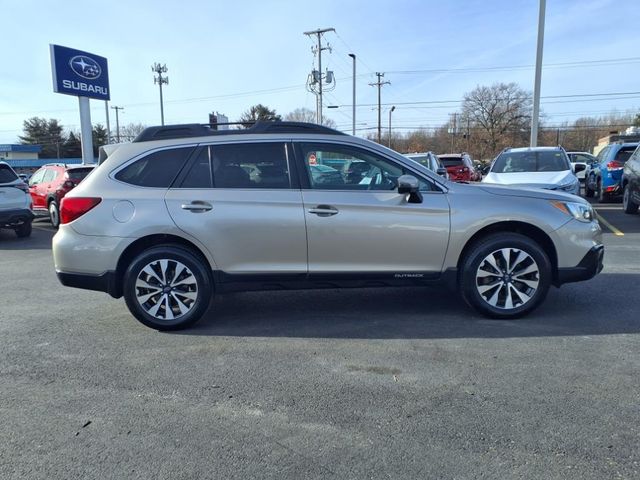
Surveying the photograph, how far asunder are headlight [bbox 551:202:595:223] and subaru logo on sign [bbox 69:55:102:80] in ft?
62.2

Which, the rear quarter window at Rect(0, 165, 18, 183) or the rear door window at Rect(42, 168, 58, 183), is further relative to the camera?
the rear door window at Rect(42, 168, 58, 183)

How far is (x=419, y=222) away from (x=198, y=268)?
2077mm

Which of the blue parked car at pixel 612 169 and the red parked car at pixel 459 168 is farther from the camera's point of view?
the red parked car at pixel 459 168

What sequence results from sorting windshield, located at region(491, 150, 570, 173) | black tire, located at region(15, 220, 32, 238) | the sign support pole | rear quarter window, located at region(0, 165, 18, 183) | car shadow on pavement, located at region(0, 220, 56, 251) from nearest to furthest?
car shadow on pavement, located at region(0, 220, 56, 251) < rear quarter window, located at region(0, 165, 18, 183) < windshield, located at region(491, 150, 570, 173) < black tire, located at region(15, 220, 32, 238) < the sign support pole

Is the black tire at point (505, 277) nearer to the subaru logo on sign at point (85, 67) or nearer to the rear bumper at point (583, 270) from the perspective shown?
the rear bumper at point (583, 270)

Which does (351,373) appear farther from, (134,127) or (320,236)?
(134,127)

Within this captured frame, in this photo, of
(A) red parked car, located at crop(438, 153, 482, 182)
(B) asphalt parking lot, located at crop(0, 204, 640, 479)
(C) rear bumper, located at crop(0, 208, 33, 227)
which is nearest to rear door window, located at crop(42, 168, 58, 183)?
(C) rear bumper, located at crop(0, 208, 33, 227)

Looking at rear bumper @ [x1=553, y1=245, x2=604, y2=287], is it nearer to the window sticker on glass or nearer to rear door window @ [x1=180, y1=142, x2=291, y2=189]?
the window sticker on glass

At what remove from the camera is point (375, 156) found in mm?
4781

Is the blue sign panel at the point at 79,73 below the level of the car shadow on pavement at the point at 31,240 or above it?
above

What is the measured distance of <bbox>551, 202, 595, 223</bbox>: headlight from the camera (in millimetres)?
4832

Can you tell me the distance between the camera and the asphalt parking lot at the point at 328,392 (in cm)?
269

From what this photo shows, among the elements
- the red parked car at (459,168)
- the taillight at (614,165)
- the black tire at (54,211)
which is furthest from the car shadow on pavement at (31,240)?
the taillight at (614,165)

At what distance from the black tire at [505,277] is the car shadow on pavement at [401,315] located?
15 centimetres
